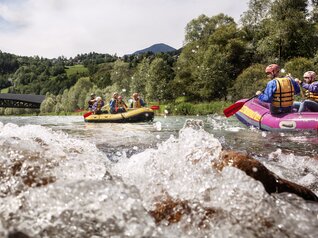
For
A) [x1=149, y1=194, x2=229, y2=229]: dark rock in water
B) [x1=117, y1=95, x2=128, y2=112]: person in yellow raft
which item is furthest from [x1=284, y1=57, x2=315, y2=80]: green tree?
[x1=149, y1=194, x2=229, y2=229]: dark rock in water

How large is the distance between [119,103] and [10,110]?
296 feet

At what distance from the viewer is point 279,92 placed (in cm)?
1114

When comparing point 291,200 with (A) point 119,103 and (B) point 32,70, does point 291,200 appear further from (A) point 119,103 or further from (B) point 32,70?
(B) point 32,70

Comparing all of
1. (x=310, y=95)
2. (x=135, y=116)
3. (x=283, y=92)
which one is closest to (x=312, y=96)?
(x=310, y=95)

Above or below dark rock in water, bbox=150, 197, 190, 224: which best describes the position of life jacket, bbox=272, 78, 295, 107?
above

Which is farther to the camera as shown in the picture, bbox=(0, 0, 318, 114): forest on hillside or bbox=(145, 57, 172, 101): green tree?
bbox=(145, 57, 172, 101): green tree

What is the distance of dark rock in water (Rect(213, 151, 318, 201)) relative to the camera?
349 centimetres

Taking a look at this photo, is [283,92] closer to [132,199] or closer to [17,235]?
[132,199]

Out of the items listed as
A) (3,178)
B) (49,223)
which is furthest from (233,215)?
(3,178)

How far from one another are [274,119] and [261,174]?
27.5ft

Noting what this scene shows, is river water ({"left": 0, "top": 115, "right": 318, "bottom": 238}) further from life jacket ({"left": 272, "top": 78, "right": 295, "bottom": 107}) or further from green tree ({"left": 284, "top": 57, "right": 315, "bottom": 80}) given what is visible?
green tree ({"left": 284, "top": 57, "right": 315, "bottom": 80})

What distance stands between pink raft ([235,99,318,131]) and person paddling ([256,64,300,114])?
0.95 feet

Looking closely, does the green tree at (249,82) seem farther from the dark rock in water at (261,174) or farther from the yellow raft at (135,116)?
the dark rock in water at (261,174)

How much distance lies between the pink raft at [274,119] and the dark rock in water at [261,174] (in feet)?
25.3
